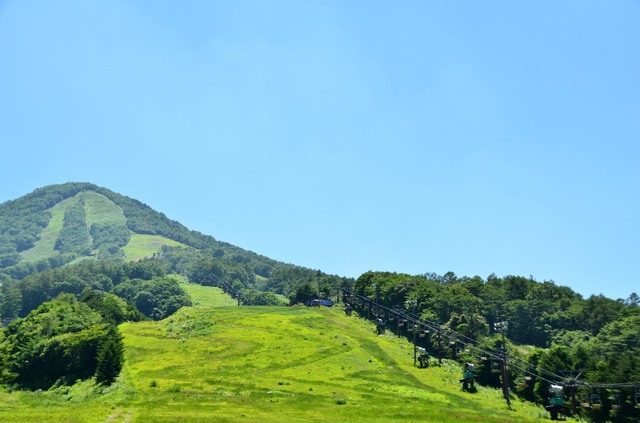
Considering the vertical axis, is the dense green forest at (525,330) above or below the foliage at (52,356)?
above

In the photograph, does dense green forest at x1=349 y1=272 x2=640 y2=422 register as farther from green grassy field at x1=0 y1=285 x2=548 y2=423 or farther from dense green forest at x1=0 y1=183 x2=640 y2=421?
green grassy field at x1=0 y1=285 x2=548 y2=423

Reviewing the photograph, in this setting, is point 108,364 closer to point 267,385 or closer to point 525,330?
point 267,385

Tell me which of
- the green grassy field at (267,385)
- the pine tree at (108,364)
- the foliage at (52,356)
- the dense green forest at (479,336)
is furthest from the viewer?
the foliage at (52,356)

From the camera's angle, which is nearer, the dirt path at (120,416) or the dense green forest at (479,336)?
the dirt path at (120,416)

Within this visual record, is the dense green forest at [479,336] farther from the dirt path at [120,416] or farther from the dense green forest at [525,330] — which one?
the dirt path at [120,416]

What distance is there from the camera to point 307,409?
75438mm

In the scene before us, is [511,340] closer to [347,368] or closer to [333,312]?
[333,312]

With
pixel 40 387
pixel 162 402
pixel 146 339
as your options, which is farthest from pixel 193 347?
pixel 162 402

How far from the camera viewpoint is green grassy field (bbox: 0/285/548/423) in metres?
71.3

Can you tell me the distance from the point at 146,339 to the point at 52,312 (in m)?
25.2

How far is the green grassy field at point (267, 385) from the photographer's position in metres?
71.3

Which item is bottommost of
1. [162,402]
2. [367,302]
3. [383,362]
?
[162,402]

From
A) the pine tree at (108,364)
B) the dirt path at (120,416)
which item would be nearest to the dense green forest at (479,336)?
the pine tree at (108,364)

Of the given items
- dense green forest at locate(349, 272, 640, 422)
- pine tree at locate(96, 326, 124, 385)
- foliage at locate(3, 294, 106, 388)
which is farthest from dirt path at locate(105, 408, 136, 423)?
dense green forest at locate(349, 272, 640, 422)
